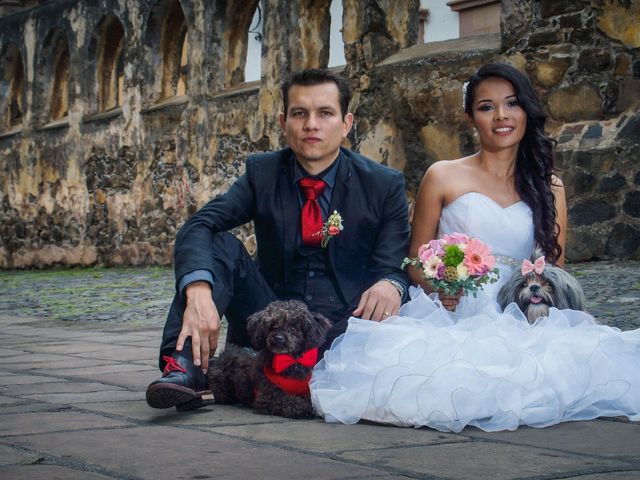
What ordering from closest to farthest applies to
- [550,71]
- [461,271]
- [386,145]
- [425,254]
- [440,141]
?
Result: 1. [461,271]
2. [425,254]
3. [550,71]
4. [440,141]
5. [386,145]

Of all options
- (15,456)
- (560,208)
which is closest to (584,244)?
(560,208)

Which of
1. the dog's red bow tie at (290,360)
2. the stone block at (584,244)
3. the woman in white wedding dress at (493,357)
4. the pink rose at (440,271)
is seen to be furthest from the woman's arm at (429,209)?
the stone block at (584,244)

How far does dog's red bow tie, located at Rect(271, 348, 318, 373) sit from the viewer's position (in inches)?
134

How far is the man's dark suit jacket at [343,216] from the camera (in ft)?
12.7

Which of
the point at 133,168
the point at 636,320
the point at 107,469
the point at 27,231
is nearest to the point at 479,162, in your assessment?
the point at 636,320

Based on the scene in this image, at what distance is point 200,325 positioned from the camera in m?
3.41

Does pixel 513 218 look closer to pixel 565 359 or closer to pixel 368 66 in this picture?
pixel 565 359

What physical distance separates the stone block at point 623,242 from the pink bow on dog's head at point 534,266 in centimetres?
541

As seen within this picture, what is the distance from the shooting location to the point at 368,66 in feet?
35.6

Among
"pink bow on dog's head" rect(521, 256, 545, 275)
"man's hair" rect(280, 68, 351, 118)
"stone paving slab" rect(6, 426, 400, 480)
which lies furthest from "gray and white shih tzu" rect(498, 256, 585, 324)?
"stone paving slab" rect(6, 426, 400, 480)

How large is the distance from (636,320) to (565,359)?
2394 mm

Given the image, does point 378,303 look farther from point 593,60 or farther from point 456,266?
point 593,60

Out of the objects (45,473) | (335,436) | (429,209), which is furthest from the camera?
(429,209)

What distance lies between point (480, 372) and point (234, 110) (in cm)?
1008
